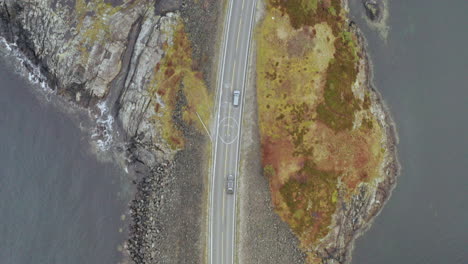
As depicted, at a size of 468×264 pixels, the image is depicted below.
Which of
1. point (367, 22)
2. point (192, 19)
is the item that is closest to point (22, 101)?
point (192, 19)

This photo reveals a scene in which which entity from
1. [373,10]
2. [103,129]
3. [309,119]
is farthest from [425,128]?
[103,129]

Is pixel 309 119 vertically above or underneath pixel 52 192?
above

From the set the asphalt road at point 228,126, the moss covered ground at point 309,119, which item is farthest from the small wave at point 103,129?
the moss covered ground at point 309,119

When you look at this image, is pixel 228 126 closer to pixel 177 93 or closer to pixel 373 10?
pixel 177 93

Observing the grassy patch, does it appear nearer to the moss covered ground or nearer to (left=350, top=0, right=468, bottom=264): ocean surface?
the moss covered ground

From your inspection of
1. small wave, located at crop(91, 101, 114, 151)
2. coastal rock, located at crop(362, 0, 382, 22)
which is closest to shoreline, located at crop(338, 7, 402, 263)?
coastal rock, located at crop(362, 0, 382, 22)

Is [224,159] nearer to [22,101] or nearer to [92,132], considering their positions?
[92,132]
